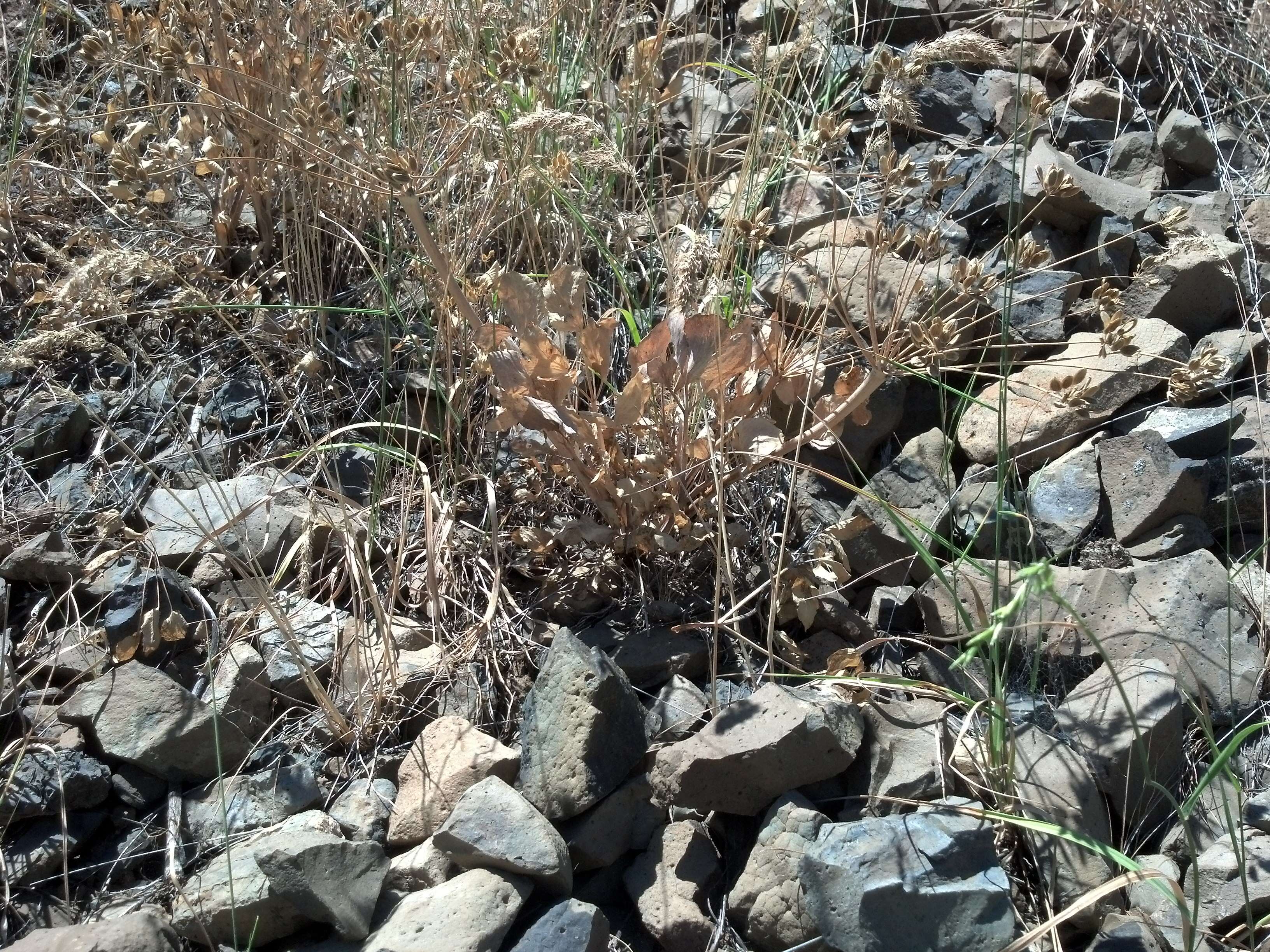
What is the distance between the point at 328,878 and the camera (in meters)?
1.53

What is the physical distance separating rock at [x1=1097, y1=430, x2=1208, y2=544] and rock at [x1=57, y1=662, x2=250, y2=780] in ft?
4.97

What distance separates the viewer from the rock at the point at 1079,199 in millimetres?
2383

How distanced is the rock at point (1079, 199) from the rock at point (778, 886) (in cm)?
144

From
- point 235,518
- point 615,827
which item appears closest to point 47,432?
point 235,518

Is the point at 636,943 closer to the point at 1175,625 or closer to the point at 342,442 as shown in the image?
the point at 1175,625

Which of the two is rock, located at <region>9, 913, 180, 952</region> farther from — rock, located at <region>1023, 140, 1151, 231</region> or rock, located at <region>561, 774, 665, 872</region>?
rock, located at <region>1023, 140, 1151, 231</region>

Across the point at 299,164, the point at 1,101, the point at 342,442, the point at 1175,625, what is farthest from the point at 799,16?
the point at 1,101

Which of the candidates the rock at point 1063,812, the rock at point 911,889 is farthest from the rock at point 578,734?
the rock at point 1063,812

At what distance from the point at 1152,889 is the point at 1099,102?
198 cm

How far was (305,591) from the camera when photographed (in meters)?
1.96

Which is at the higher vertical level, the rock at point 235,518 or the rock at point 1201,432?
the rock at point 235,518

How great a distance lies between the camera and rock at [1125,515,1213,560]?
6.31 feet

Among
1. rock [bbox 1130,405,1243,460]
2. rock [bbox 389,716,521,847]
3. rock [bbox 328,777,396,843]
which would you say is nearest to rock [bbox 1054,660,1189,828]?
rock [bbox 1130,405,1243,460]

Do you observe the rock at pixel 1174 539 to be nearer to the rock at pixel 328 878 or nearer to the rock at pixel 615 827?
the rock at pixel 615 827
